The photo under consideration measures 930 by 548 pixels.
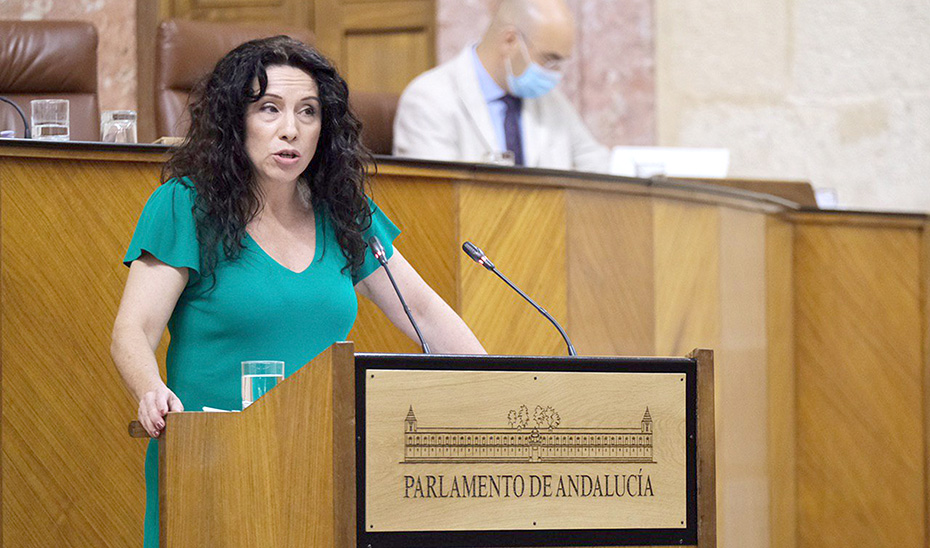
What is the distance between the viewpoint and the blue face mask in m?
4.43

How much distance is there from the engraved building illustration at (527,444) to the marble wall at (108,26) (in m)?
4.48

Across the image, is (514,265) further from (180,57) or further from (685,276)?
(180,57)

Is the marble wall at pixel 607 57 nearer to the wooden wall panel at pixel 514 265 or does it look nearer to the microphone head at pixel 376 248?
the wooden wall panel at pixel 514 265

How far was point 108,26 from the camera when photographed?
19.3 feet

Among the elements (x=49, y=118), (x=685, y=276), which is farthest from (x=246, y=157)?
(x=685, y=276)

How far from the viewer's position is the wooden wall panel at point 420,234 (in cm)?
296

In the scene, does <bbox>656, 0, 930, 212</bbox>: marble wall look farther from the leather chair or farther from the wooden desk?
the leather chair

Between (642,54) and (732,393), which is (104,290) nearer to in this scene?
(732,393)

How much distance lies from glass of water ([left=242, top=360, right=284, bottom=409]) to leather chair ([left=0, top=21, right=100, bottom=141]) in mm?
2381

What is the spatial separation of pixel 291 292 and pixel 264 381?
201mm

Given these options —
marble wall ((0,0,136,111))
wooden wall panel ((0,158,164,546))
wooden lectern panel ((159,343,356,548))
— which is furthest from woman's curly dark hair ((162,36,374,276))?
marble wall ((0,0,136,111))

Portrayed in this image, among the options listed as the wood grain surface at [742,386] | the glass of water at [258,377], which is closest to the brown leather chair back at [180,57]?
the wood grain surface at [742,386]

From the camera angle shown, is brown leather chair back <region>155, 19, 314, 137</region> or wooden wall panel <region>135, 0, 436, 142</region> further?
wooden wall panel <region>135, 0, 436, 142</region>

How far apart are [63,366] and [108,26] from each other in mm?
3547
